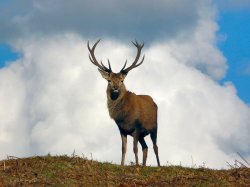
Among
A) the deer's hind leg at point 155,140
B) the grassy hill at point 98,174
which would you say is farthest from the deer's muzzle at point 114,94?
the grassy hill at point 98,174

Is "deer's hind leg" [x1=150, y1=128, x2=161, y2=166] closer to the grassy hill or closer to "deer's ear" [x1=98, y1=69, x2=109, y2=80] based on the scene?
"deer's ear" [x1=98, y1=69, x2=109, y2=80]

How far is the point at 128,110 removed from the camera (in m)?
19.4

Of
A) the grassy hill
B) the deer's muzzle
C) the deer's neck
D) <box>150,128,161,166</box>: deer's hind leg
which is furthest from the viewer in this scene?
<box>150,128,161,166</box>: deer's hind leg

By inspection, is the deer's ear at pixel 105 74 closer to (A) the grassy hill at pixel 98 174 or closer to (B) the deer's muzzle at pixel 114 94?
(B) the deer's muzzle at pixel 114 94

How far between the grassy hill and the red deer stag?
5.27m

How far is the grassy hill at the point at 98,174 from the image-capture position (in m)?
11.7

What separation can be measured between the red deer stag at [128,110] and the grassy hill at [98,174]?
5.27 metres

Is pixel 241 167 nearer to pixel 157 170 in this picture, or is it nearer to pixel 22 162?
pixel 157 170

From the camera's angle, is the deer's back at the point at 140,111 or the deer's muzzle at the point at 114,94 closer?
the deer's back at the point at 140,111

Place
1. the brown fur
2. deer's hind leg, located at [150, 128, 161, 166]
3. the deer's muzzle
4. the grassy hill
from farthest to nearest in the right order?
deer's hind leg, located at [150, 128, 161, 166]
the deer's muzzle
the brown fur
the grassy hill

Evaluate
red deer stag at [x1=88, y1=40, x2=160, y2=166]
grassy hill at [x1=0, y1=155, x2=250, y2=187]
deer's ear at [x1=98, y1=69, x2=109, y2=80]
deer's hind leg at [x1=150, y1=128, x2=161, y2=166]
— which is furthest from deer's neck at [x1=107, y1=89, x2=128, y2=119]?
grassy hill at [x1=0, y1=155, x2=250, y2=187]

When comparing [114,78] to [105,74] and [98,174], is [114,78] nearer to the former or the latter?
[105,74]

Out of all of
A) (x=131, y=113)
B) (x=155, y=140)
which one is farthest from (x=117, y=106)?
(x=155, y=140)

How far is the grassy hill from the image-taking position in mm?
11742
